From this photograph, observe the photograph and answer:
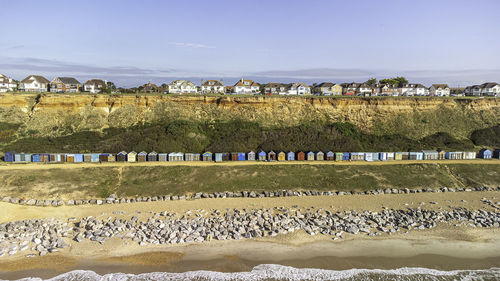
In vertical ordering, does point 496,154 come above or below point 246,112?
below

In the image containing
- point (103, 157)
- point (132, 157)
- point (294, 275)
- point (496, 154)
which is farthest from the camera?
point (496, 154)

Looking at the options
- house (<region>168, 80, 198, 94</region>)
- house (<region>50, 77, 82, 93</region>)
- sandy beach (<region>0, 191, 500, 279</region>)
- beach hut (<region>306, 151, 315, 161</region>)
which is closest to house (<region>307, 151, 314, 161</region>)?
beach hut (<region>306, 151, 315, 161</region>)

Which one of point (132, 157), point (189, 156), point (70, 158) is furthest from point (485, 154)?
point (70, 158)

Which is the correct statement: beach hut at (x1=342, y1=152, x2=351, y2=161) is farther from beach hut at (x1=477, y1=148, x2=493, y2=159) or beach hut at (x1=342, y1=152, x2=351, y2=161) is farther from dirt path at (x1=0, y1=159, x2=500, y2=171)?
beach hut at (x1=477, y1=148, x2=493, y2=159)

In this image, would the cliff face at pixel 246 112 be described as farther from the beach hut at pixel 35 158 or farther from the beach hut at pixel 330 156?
the beach hut at pixel 330 156

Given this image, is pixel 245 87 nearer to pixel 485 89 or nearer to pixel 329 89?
pixel 329 89

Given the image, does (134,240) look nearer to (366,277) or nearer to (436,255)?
(366,277)
